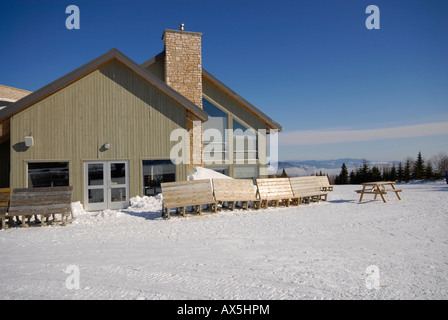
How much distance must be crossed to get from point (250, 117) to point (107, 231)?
12338 millimetres

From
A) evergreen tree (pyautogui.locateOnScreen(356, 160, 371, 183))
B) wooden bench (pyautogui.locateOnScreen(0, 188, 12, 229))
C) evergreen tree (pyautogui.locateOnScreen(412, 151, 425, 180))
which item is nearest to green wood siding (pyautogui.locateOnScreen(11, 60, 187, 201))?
wooden bench (pyautogui.locateOnScreen(0, 188, 12, 229))

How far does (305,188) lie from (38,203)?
398 inches

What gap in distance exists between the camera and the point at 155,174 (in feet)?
41.7

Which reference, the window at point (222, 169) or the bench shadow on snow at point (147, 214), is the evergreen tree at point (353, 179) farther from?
the bench shadow on snow at point (147, 214)

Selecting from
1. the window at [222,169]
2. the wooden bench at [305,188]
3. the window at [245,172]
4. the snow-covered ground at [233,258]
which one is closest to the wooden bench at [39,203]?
the snow-covered ground at [233,258]

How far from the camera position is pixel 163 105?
12.9m

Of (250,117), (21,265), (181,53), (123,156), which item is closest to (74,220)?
(123,156)

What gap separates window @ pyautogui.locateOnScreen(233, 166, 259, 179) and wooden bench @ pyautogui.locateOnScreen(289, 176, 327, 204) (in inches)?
180

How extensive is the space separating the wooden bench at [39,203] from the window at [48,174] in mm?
2658

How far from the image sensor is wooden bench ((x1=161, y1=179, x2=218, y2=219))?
391 inches

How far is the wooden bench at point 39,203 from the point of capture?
8.80 metres

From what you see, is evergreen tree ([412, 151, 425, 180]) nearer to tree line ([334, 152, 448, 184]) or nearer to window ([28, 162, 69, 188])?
tree line ([334, 152, 448, 184])

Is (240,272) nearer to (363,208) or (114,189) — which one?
(363,208)

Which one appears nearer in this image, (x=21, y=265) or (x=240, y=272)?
(x=240, y=272)
